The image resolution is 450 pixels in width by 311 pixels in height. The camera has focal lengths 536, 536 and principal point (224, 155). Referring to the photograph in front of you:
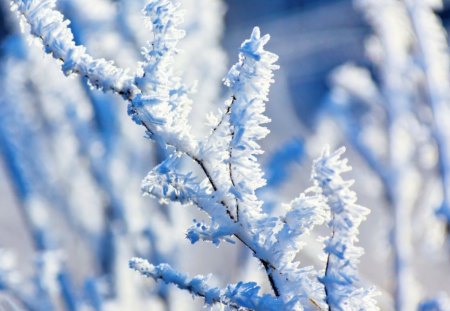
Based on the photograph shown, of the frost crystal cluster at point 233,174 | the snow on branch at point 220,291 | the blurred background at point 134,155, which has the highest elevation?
the blurred background at point 134,155

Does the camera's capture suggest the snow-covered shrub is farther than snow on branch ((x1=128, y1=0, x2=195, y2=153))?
Yes

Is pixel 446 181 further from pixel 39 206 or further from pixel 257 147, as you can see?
pixel 39 206

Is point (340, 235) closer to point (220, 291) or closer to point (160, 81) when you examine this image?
point (220, 291)

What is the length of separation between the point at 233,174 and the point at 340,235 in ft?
0.53

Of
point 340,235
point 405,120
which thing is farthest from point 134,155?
point 340,235

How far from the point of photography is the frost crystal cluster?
2.24ft

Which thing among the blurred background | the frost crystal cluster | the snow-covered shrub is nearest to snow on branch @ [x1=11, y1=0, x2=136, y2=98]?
the frost crystal cluster

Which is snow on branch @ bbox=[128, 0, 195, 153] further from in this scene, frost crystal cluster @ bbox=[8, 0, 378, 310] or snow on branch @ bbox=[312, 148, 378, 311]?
snow on branch @ bbox=[312, 148, 378, 311]

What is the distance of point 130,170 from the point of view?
175 centimetres

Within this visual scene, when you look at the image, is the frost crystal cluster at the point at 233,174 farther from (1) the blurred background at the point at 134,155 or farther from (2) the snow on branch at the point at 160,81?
(1) the blurred background at the point at 134,155

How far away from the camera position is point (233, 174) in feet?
2.37

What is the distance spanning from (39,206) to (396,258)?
118cm

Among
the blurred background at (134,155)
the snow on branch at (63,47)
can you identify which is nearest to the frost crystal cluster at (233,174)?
the snow on branch at (63,47)

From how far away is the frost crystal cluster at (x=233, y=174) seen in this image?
68 centimetres
